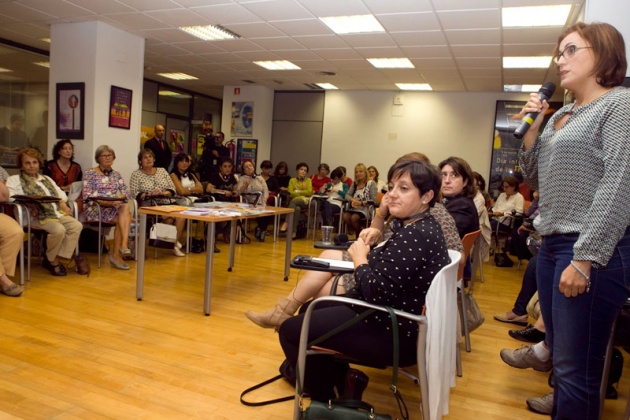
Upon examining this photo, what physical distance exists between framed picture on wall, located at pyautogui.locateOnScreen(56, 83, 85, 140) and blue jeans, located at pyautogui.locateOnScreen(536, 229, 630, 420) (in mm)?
5943

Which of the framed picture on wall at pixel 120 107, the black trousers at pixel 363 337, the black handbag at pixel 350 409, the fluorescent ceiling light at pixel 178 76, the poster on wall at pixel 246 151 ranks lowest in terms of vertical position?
the black handbag at pixel 350 409

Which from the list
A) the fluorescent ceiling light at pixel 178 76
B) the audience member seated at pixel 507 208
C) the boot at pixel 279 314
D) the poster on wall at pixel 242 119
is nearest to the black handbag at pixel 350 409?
the boot at pixel 279 314

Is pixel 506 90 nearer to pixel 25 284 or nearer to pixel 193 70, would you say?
pixel 193 70

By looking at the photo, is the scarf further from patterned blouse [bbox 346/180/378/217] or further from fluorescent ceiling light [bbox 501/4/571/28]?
fluorescent ceiling light [bbox 501/4/571/28]

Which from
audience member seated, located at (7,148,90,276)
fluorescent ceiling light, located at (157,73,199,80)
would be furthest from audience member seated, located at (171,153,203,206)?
fluorescent ceiling light, located at (157,73,199,80)

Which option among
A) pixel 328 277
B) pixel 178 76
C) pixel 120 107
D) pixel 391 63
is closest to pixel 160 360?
pixel 328 277

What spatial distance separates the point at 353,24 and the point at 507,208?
11.3ft

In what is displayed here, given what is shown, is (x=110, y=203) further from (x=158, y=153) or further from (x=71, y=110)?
(x=158, y=153)

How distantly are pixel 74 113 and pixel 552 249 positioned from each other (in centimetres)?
604

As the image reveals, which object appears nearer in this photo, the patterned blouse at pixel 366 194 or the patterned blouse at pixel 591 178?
the patterned blouse at pixel 591 178

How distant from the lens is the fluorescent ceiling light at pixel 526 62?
6379 mm

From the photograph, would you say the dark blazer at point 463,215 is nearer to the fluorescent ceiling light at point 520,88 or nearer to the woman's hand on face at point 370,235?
the woman's hand on face at point 370,235

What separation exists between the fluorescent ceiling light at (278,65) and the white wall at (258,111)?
2168 mm

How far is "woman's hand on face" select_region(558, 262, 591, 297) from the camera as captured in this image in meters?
1.31
